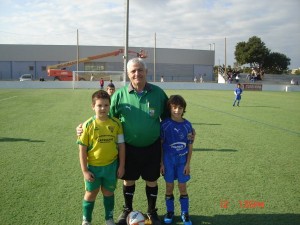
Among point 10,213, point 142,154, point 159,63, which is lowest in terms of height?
point 10,213

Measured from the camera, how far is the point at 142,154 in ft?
11.7

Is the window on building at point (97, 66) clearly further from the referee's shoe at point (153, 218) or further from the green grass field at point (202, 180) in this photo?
the referee's shoe at point (153, 218)

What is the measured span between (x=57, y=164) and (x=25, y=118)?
6.77 metres

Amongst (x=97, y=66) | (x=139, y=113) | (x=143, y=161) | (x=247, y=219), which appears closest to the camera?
(x=139, y=113)

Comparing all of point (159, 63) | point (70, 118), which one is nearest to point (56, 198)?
point (70, 118)

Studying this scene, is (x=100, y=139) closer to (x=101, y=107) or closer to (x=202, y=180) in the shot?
(x=101, y=107)

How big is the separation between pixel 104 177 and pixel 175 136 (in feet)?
3.18

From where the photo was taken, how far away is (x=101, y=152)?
3.33m

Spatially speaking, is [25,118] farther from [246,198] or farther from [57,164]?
[246,198]

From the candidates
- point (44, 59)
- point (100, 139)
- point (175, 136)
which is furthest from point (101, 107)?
point (44, 59)

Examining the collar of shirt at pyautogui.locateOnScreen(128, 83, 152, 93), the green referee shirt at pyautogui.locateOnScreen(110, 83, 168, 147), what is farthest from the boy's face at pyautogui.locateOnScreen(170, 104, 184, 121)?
the collar of shirt at pyautogui.locateOnScreen(128, 83, 152, 93)

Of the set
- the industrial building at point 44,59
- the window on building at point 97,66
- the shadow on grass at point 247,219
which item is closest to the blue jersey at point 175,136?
the shadow on grass at point 247,219

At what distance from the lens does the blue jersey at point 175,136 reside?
361 cm

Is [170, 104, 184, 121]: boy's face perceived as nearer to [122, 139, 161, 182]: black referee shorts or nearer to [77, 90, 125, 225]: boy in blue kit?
[122, 139, 161, 182]: black referee shorts
